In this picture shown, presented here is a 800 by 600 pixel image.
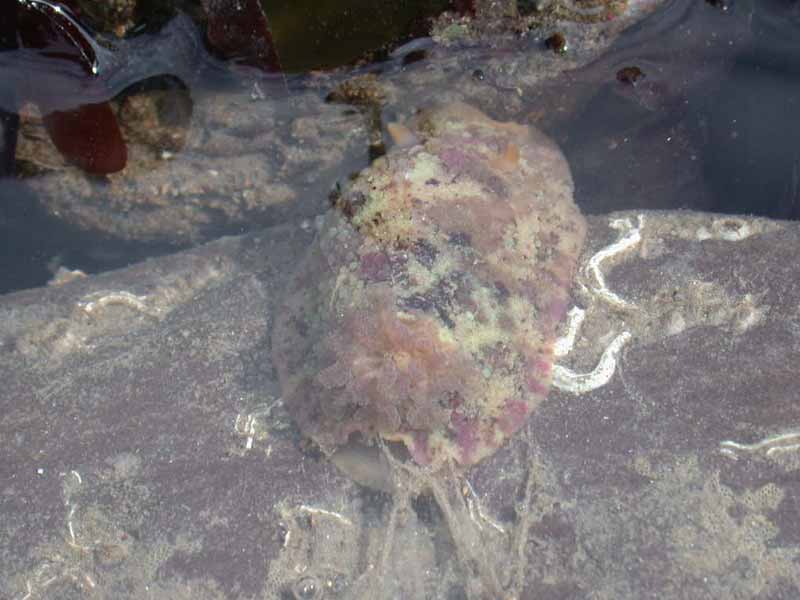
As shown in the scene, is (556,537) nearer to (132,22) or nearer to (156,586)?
(156,586)

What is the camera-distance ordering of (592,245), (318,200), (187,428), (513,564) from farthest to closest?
(318,200) → (592,245) → (187,428) → (513,564)

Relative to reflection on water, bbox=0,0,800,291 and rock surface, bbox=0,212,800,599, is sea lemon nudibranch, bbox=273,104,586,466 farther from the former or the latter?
reflection on water, bbox=0,0,800,291

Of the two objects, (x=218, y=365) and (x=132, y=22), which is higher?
(x=132, y=22)

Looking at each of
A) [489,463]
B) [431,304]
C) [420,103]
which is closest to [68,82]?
[420,103]

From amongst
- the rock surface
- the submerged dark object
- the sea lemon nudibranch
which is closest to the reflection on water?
the submerged dark object

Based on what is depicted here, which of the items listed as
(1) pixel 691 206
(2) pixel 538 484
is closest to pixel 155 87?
(2) pixel 538 484

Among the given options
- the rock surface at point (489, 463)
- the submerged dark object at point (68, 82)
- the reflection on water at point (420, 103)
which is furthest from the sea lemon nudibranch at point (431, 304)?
the submerged dark object at point (68, 82)
